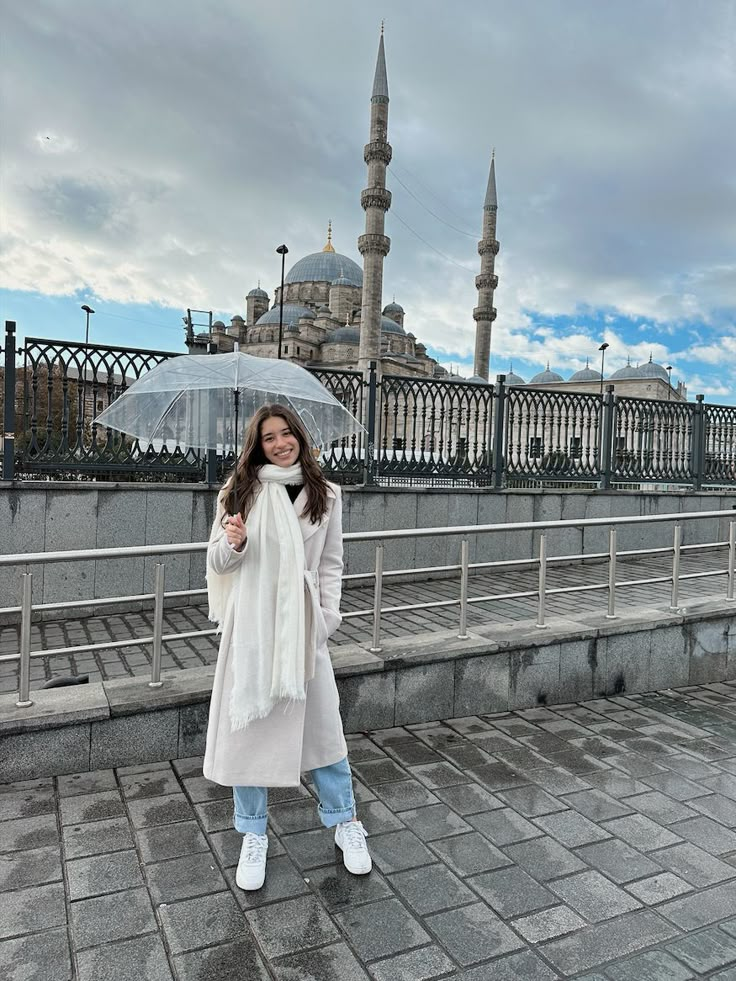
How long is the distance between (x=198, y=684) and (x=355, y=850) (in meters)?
1.64

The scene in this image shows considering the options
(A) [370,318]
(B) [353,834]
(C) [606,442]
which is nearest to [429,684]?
(B) [353,834]

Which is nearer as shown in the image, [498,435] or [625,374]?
[498,435]

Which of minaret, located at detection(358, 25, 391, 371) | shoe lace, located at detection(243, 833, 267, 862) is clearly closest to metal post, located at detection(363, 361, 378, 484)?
shoe lace, located at detection(243, 833, 267, 862)

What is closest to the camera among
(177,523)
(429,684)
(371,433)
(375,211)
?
(429,684)

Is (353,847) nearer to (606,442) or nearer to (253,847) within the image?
(253,847)

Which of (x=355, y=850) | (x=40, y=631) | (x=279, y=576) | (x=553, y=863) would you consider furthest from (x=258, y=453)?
(x=40, y=631)

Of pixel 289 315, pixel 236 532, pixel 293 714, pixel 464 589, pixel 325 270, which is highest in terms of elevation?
pixel 325 270

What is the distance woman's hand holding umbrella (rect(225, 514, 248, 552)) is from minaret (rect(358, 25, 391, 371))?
3903cm

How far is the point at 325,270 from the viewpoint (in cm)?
7850

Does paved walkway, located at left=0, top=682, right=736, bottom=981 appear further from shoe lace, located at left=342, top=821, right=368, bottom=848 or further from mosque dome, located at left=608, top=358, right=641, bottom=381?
mosque dome, located at left=608, top=358, right=641, bottom=381

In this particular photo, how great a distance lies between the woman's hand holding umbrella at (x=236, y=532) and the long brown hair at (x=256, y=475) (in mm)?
134

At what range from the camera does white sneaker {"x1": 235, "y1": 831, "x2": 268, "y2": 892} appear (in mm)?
2756

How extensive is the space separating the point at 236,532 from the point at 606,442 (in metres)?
9.31

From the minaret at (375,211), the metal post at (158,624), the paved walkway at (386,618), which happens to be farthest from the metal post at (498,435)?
the minaret at (375,211)
